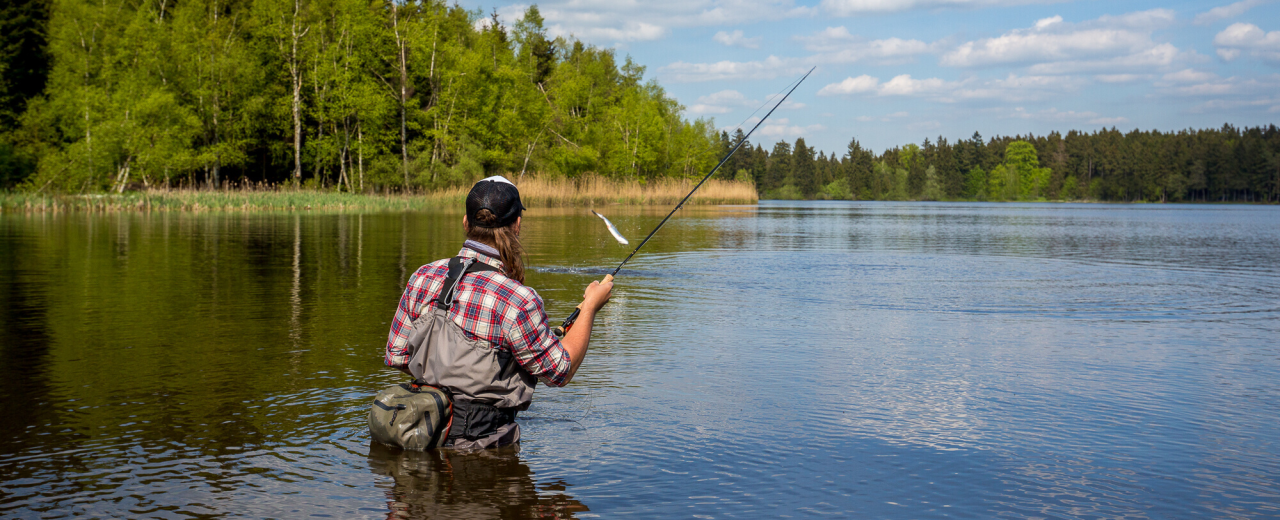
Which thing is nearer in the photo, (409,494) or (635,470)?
(409,494)

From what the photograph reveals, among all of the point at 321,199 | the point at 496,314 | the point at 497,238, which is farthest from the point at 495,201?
the point at 321,199

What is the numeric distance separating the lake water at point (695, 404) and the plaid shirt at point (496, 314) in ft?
1.95

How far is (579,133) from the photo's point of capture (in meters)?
75.6

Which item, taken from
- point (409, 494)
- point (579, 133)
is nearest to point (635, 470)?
point (409, 494)

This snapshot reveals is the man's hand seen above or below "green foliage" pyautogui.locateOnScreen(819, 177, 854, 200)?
below

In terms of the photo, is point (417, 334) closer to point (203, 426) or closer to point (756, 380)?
point (203, 426)

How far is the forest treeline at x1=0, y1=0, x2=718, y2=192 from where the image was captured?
4256 cm

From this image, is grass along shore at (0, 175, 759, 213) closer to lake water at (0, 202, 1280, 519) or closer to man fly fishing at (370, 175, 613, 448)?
lake water at (0, 202, 1280, 519)

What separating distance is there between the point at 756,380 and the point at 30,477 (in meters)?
4.33

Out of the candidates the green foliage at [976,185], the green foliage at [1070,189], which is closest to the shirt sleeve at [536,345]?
the green foliage at [1070,189]

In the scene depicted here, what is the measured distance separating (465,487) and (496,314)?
0.81 m

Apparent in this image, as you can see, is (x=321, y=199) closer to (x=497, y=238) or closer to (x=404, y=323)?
(x=404, y=323)

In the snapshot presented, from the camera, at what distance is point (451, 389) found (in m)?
4.21

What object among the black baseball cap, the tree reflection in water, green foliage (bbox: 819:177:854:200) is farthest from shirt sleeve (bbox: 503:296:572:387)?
green foliage (bbox: 819:177:854:200)
